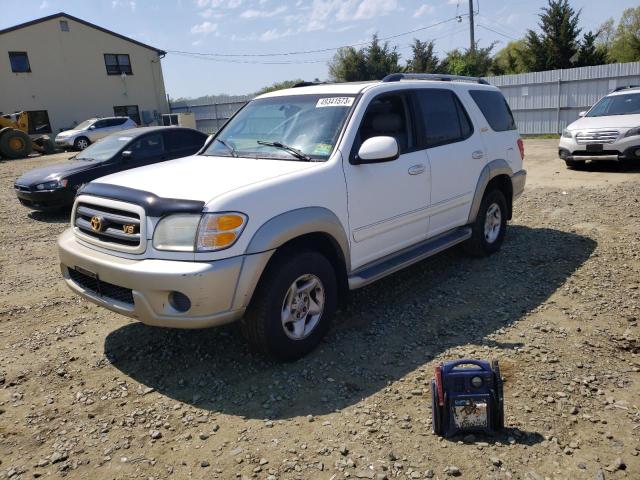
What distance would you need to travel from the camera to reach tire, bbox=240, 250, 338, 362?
3.44 metres

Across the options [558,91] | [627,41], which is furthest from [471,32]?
[558,91]

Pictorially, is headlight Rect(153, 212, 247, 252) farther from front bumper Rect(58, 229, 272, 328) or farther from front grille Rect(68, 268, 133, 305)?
front grille Rect(68, 268, 133, 305)

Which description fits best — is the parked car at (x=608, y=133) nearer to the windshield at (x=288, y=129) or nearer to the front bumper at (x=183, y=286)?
the windshield at (x=288, y=129)

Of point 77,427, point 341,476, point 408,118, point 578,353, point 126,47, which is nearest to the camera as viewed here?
point 341,476

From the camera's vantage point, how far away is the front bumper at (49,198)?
29.2ft

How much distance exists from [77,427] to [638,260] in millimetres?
5621

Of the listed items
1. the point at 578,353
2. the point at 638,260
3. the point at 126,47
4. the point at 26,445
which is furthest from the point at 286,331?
the point at 126,47

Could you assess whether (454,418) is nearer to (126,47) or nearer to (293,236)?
(293,236)

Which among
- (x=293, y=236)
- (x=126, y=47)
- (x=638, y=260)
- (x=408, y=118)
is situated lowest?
(x=638, y=260)

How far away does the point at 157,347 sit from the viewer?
160 inches

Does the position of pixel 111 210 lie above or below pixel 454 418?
above

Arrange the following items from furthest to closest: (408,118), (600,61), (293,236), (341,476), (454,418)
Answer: (600,61) < (408,118) < (293,236) < (454,418) < (341,476)

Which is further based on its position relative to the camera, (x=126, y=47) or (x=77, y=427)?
(x=126, y=47)

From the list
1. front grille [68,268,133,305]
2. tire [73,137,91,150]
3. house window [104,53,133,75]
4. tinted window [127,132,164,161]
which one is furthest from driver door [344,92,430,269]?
house window [104,53,133,75]
